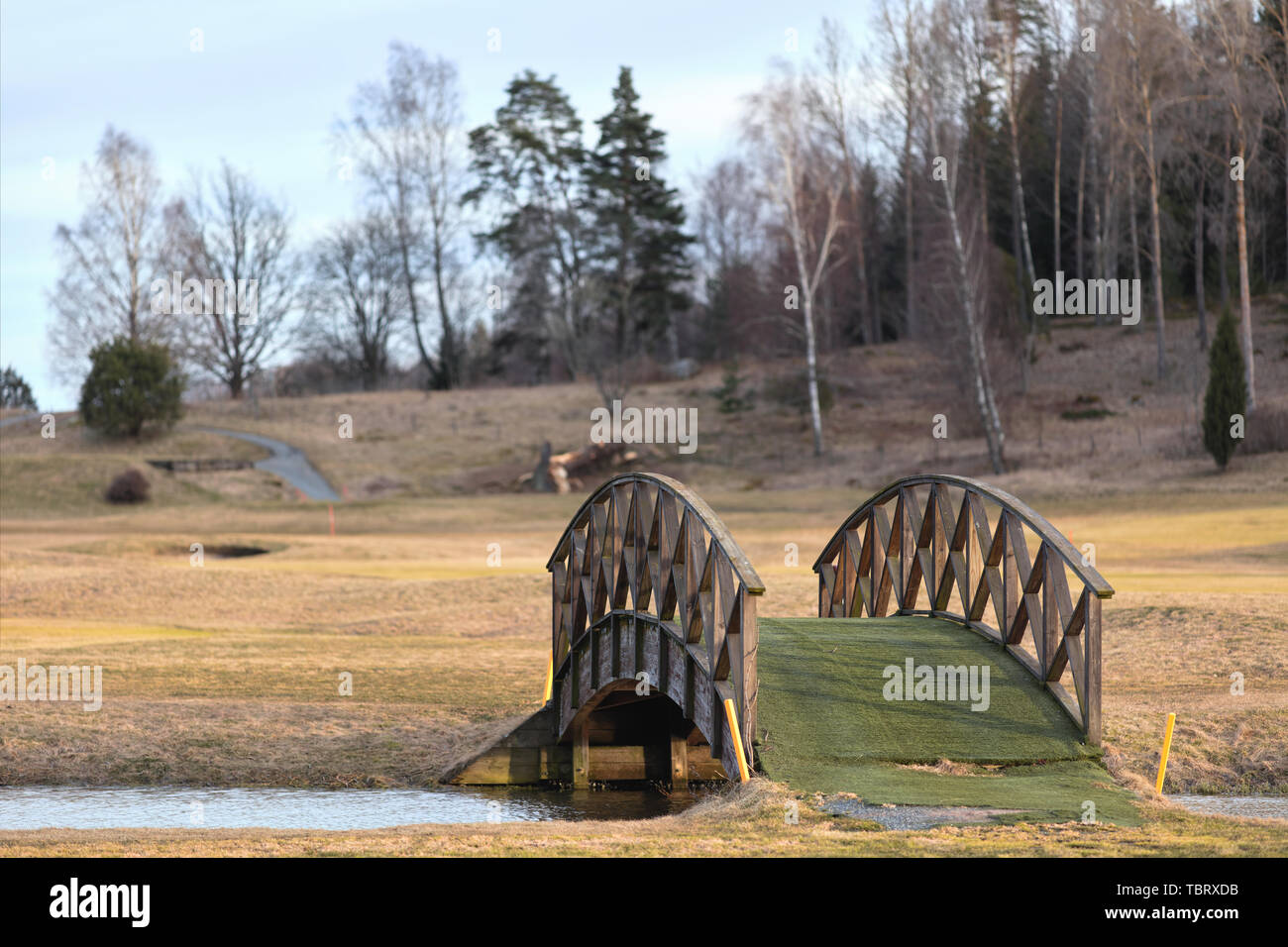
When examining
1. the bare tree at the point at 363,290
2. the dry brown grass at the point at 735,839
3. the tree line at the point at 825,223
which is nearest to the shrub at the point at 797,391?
the tree line at the point at 825,223

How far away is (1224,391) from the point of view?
35844 millimetres

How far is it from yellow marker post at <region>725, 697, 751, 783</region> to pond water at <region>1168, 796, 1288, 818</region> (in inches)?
124

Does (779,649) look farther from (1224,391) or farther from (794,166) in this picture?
(794,166)

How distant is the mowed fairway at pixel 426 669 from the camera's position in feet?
26.0

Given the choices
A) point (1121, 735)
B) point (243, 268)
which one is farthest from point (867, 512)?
point (243, 268)

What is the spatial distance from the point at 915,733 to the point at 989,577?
2239mm

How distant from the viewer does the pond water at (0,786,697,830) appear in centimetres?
1091

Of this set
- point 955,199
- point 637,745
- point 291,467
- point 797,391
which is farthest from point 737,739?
point 797,391

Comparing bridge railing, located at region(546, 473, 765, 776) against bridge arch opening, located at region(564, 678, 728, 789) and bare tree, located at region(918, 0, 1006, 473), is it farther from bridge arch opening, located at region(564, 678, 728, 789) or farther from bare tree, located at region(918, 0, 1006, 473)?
bare tree, located at region(918, 0, 1006, 473)

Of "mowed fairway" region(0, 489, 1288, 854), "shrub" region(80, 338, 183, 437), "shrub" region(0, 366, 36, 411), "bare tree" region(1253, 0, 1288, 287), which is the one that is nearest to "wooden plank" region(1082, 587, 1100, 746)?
"mowed fairway" region(0, 489, 1288, 854)

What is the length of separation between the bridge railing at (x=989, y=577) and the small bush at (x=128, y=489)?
34483 mm
